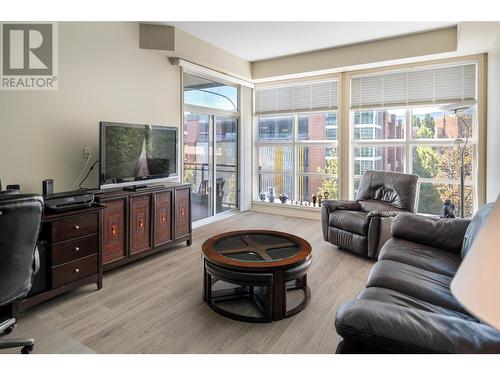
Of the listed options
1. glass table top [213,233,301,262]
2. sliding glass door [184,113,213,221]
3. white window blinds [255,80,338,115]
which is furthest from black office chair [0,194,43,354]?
white window blinds [255,80,338,115]

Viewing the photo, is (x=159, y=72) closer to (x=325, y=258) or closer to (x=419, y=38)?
(x=325, y=258)

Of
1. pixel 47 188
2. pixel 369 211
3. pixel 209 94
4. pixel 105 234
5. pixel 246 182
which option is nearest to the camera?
pixel 47 188

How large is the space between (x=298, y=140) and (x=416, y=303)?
14.8 feet

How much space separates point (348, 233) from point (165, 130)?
2.50m

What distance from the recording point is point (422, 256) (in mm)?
2393

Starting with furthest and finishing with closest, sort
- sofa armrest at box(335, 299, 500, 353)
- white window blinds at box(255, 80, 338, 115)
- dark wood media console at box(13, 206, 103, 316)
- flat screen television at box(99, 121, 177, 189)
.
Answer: white window blinds at box(255, 80, 338, 115), flat screen television at box(99, 121, 177, 189), dark wood media console at box(13, 206, 103, 316), sofa armrest at box(335, 299, 500, 353)

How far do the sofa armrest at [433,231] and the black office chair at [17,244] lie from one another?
2.70 metres

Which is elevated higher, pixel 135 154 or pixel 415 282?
pixel 135 154

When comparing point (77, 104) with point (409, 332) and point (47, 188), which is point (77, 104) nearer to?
point (47, 188)

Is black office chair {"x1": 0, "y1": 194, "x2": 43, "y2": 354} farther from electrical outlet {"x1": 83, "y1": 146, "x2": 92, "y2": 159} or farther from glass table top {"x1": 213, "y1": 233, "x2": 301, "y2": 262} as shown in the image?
electrical outlet {"x1": 83, "y1": 146, "x2": 92, "y2": 159}

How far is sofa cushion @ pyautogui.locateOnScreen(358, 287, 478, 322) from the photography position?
1668 mm

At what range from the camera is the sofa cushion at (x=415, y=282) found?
1.80 meters

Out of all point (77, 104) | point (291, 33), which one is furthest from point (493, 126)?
point (77, 104)

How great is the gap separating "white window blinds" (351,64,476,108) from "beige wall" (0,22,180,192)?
125 inches
